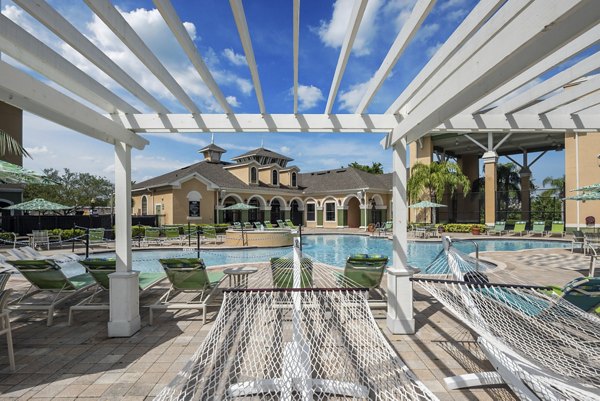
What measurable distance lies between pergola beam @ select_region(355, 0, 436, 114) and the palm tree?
19.2 meters

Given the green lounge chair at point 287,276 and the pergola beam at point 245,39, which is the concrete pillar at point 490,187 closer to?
the green lounge chair at point 287,276

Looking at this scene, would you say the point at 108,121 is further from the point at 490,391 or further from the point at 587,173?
the point at 587,173

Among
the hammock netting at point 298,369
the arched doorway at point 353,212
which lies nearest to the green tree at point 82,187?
the arched doorway at point 353,212

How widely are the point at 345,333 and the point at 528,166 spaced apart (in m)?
28.4

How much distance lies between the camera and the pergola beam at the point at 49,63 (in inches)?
104

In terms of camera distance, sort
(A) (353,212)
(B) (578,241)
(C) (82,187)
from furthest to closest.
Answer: (C) (82,187) → (A) (353,212) → (B) (578,241)

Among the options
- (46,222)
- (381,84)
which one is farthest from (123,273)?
(46,222)

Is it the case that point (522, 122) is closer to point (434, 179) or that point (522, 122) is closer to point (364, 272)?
point (364, 272)

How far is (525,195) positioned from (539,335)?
25.6 m

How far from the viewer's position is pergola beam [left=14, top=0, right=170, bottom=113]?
2.46 meters

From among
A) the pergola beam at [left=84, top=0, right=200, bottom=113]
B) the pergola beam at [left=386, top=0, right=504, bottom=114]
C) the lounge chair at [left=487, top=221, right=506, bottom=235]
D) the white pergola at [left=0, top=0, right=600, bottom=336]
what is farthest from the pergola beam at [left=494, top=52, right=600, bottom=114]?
the lounge chair at [left=487, top=221, right=506, bottom=235]

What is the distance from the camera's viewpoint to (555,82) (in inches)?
150

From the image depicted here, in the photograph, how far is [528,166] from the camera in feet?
82.4

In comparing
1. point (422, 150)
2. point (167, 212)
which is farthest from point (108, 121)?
point (422, 150)
